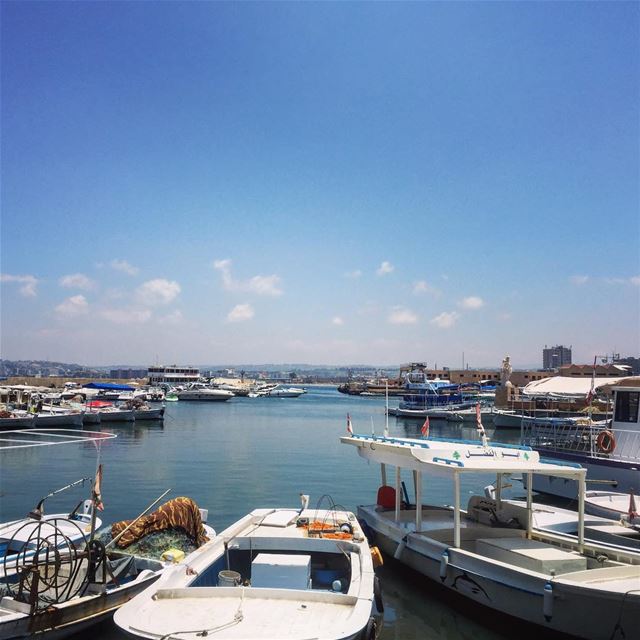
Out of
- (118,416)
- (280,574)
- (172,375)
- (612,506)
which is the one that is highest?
(280,574)

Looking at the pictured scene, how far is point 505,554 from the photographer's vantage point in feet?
40.7

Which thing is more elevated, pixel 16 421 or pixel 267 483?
pixel 16 421

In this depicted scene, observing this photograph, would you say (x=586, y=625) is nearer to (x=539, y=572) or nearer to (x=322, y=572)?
(x=539, y=572)

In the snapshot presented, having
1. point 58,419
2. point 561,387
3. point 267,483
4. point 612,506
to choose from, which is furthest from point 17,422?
point 612,506

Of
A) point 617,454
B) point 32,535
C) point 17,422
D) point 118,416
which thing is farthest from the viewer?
point 118,416

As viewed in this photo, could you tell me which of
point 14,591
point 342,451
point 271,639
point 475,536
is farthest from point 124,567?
point 342,451

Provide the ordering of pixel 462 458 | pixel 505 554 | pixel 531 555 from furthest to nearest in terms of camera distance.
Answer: pixel 462 458, pixel 505 554, pixel 531 555

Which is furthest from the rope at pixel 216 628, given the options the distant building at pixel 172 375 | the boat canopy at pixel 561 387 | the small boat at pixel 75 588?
the distant building at pixel 172 375

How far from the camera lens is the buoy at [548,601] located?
10.4 m

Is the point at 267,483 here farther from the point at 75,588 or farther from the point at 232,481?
the point at 75,588

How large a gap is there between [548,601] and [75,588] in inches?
338

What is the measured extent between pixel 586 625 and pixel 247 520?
24.3ft

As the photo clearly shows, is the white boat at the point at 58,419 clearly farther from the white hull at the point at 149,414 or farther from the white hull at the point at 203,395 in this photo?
the white hull at the point at 203,395

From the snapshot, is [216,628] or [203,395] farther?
[203,395]
